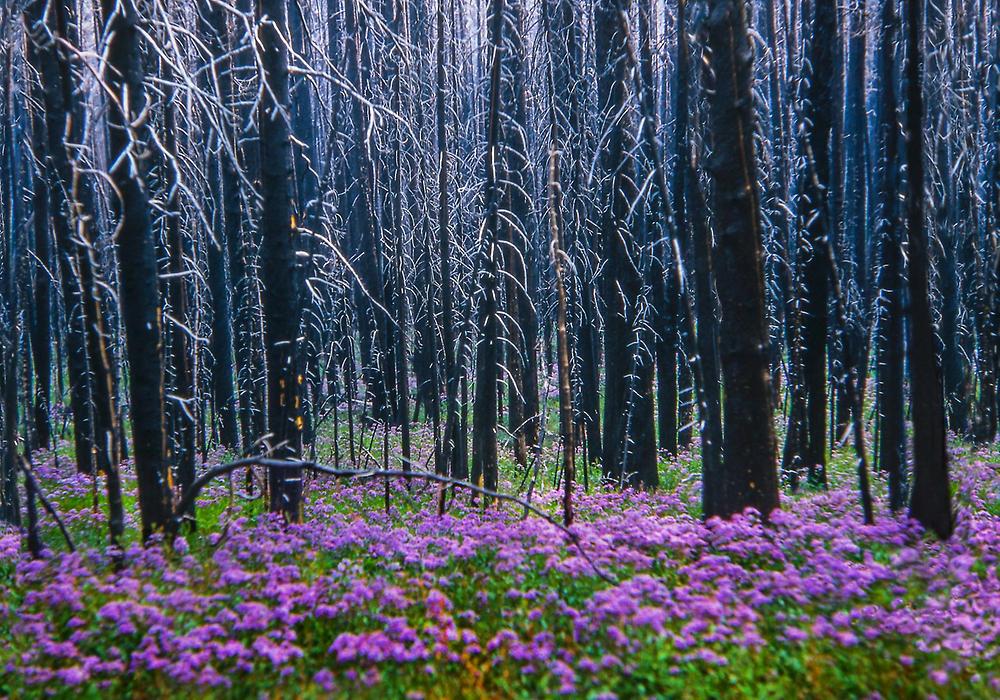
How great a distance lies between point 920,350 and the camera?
6.18 m

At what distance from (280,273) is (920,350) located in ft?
19.2

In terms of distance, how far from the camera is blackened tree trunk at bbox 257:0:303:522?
6.62 metres

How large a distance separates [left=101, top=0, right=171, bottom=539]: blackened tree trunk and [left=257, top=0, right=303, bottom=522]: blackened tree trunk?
111cm

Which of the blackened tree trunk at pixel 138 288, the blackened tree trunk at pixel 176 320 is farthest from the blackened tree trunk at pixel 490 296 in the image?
the blackened tree trunk at pixel 138 288

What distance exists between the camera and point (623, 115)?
405 inches

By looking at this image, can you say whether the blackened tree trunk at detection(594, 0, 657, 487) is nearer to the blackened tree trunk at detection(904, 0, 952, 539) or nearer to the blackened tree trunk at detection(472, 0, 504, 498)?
the blackened tree trunk at detection(472, 0, 504, 498)

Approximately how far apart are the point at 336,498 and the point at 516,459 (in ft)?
17.1

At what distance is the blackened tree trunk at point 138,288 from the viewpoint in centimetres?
555

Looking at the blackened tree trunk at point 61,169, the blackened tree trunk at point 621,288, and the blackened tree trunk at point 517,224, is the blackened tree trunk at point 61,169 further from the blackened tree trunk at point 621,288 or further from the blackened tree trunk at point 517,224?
the blackened tree trunk at point 621,288

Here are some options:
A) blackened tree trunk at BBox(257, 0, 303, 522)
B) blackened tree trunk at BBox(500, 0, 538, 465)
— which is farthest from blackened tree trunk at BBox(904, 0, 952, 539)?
blackened tree trunk at BBox(500, 0, 538, 465)

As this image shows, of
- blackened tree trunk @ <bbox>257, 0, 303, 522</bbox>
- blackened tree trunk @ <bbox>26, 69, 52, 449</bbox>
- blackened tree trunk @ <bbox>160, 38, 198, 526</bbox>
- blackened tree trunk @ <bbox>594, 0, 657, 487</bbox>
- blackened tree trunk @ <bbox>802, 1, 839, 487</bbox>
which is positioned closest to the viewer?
blackened tree trunk @ <bbox>257, 0, 303, 522</bbox>

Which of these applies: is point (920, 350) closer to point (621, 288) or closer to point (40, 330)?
point (621, 288)

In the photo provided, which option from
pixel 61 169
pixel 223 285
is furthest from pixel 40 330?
pixel 61 169

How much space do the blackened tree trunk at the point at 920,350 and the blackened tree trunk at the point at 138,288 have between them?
6.43 metres
